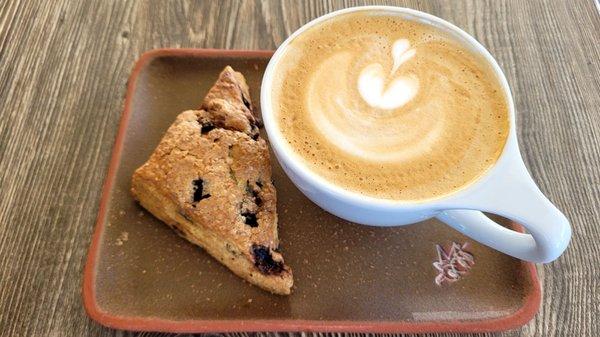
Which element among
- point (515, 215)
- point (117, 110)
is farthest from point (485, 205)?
point (117, 110)

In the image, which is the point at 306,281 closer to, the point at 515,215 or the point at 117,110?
the point at 515,215

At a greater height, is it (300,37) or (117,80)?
(300,37)

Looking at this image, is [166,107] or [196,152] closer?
[196,152]

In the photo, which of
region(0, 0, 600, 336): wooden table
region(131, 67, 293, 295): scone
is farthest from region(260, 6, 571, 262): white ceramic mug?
region(0, 0, 600, 336): wooden table

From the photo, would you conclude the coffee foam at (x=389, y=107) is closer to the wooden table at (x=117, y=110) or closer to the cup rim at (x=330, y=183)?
the cup rim at (x=330, y=183)

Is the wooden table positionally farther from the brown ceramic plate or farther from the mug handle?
the mug handle

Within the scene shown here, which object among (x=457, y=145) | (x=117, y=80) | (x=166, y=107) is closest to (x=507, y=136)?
(x=457, y=145)

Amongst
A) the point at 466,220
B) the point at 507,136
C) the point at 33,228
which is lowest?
the point at 33,228

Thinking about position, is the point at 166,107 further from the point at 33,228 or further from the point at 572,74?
the point at 572,74
